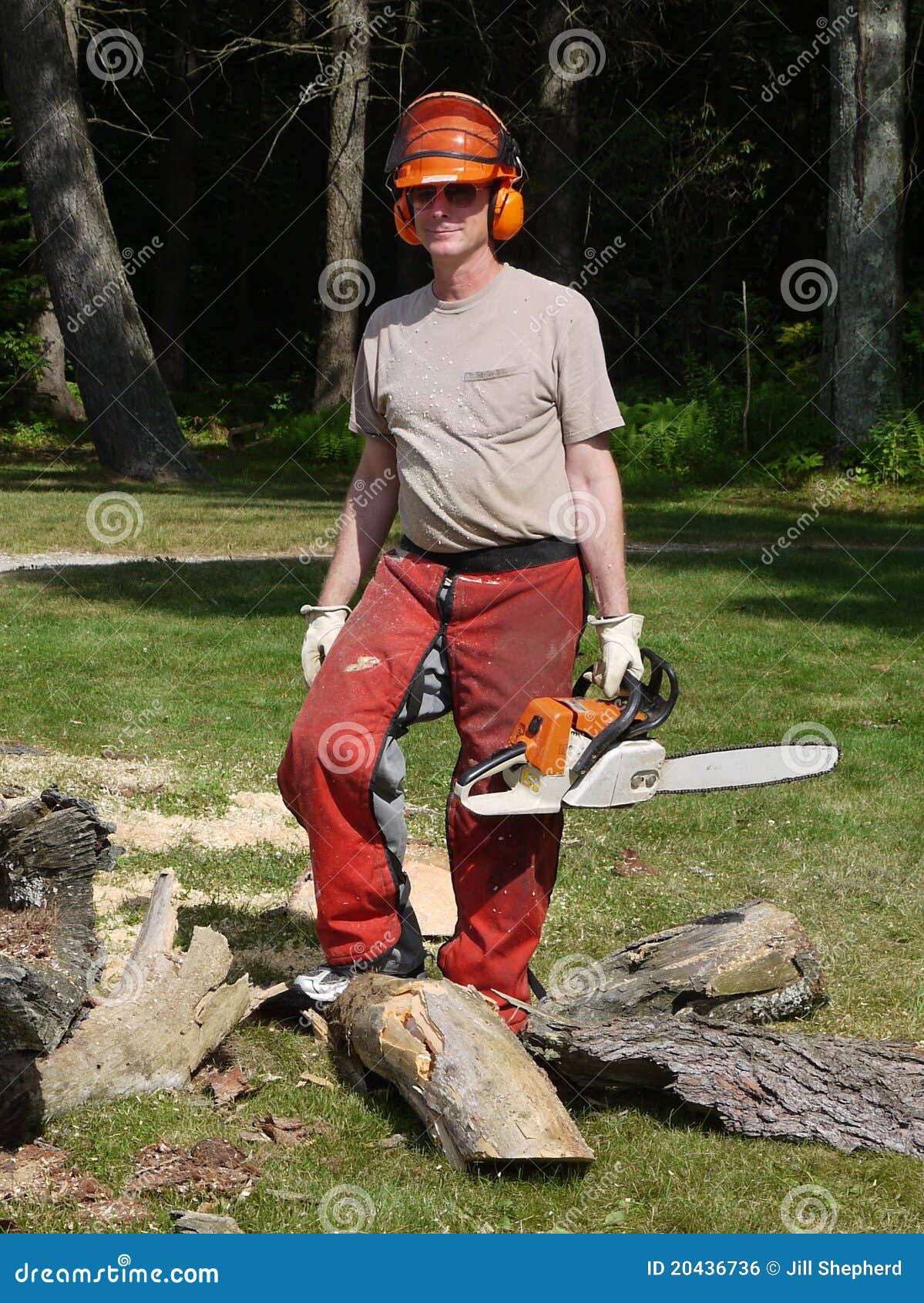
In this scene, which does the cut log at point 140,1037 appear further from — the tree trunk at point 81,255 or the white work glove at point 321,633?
the tree trunk at point 81,255

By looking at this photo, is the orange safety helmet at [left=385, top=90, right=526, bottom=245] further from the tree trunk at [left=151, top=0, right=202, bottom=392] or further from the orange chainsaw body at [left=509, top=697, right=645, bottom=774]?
the tree trunk at [left=151, top=0, right=202, bottom=392]

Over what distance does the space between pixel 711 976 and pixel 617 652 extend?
109cm

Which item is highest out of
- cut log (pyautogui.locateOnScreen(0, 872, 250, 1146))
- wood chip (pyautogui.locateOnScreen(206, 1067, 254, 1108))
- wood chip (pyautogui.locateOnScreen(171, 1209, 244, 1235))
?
cut log (pyautogui.locateOnScreen(0, 872, 250, 1146))

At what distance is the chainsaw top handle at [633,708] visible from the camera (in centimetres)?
363

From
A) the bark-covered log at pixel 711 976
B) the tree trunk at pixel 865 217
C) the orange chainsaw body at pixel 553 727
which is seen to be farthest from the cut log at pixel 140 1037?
the tree trunk at pixel 865 217

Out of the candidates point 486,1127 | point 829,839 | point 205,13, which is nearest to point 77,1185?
point 486,1127

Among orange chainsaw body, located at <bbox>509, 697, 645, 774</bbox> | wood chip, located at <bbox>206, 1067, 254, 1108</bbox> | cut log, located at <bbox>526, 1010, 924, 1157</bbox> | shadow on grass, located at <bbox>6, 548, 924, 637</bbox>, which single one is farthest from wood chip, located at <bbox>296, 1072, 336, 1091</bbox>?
shadow on grass, located at <bbox>6, 548, 924, 637</bbox>

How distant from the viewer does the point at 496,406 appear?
12.3 feet

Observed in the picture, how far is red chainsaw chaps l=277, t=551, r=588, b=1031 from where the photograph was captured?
3805 mm

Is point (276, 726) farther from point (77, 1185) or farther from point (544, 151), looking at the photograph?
point (544, 151)

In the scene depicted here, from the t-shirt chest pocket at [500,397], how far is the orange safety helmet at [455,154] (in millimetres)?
402

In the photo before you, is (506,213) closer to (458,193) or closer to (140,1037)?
(458,193)

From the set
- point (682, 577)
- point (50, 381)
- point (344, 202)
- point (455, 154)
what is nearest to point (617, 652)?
point (455, 154)

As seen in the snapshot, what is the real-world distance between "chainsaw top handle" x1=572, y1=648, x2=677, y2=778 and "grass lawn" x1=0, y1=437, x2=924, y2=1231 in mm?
960
